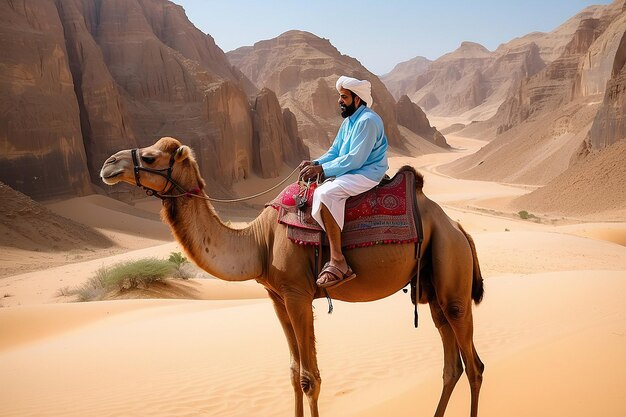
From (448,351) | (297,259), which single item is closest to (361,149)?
(297,259)

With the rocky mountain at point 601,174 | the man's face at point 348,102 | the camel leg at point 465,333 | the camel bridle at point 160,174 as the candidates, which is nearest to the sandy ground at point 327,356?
the camel leg at point 465,333

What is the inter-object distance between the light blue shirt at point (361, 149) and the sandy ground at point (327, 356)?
7.97ft

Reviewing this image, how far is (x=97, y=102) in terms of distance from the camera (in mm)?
32219

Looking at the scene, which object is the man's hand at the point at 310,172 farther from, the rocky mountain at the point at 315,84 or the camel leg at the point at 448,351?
the rocky mountain at the point at 315,84

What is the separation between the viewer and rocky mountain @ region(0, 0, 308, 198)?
27016mm

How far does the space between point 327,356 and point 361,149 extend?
384 centimetres

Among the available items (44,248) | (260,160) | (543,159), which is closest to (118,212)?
(44,248)

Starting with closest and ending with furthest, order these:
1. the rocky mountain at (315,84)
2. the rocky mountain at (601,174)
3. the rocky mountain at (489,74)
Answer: the rocky mountain at (601,174) → the rocky mountain at (315,84) → the rocky mountain at (489,74)

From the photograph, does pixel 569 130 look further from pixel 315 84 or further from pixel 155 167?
pixel 155 167

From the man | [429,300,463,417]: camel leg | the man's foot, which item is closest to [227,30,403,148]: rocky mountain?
the man

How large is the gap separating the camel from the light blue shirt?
1.93 ft

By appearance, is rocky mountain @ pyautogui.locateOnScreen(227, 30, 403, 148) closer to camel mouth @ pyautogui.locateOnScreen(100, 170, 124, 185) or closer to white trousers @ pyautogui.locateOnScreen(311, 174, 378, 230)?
white trousers @ pyautogui.locateOnScreen(311, 174, 378, 230)

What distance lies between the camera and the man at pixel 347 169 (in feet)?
15.5

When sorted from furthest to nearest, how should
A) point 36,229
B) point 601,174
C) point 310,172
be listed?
1. point 601,174
2. point 36,229
3. point 310,172
